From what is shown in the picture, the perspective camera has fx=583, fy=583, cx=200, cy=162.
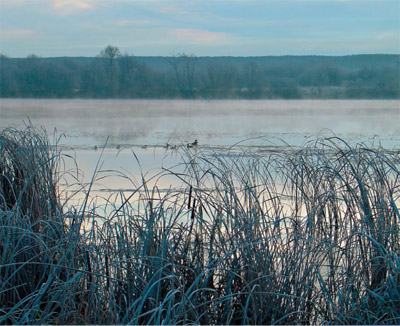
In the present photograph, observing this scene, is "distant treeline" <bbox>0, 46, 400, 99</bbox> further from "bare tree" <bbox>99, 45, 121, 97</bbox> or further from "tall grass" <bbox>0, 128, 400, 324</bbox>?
"tall grass" <bbox>0, 128, 400, 324</bbox>

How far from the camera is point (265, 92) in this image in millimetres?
29359

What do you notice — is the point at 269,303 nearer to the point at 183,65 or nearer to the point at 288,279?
the point at 288,279

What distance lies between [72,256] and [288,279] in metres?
0.88

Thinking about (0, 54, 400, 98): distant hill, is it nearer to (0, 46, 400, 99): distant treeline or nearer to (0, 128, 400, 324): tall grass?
(0, 46, 400, 99): distant treeline

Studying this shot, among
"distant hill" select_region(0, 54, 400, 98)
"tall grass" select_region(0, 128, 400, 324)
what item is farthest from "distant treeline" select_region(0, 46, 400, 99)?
"tall grass" select_region(0, 128, 400, 324)

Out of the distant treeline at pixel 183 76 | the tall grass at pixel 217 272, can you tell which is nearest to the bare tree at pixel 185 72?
the distant treeline at pixel 183 76

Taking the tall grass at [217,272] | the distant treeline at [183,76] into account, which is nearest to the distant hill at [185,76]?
the distant treeline at [183,76]

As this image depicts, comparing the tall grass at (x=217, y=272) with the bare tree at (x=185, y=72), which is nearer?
the tall grass at (x=217, y=272)

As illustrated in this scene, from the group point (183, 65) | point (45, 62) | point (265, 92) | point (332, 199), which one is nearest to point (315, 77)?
point (265, 92)

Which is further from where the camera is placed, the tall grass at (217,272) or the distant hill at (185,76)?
the distant hill at (185,76)

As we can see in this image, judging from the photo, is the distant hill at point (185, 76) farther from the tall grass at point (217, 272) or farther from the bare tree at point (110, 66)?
the tall grass at point (217, 272)

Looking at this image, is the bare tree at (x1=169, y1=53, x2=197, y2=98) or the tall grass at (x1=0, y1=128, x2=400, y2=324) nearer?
the tall grass at (x1=0, y1=128, x2=400, y2=324)

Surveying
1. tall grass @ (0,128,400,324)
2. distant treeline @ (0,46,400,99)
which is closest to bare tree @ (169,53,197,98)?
distant treeline @ (0,46,400,99)

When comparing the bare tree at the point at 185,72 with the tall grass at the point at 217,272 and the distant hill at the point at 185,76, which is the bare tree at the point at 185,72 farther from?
the tall grass at the point at 217,272
